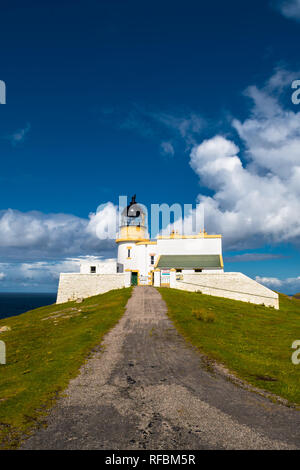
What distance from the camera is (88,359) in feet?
38.1

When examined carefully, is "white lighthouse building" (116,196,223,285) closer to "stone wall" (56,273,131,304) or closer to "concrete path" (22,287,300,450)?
"stone wall" (56,273,131,304)

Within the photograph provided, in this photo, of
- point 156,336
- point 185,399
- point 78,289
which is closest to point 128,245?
point 78,289

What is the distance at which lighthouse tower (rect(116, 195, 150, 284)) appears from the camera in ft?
150

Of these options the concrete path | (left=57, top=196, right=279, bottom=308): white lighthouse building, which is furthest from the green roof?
the concrete path

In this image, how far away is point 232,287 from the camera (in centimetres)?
3394

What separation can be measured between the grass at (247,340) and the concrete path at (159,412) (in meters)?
1.33

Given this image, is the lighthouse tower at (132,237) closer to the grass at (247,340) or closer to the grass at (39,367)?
the grass at (247,340)

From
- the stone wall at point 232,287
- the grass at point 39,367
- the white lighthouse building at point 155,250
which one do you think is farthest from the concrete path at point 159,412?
the white lighthouse building at point 155,250

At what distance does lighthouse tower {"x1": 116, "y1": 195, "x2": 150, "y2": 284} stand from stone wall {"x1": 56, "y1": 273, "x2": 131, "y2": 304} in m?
5.81

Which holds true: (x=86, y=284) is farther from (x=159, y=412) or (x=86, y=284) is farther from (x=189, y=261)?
(x=159, y=412)

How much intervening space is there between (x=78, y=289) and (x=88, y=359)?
29.9 meters

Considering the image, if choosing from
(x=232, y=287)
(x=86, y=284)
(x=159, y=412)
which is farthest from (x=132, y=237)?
(x=159, y=412)

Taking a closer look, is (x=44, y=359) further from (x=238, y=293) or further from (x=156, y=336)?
(x=238, y=293)

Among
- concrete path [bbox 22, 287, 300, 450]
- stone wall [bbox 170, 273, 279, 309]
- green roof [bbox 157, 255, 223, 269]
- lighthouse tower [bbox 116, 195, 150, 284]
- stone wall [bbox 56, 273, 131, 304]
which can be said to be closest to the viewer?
concrete path [bbox 22, 287, 300, 450]
